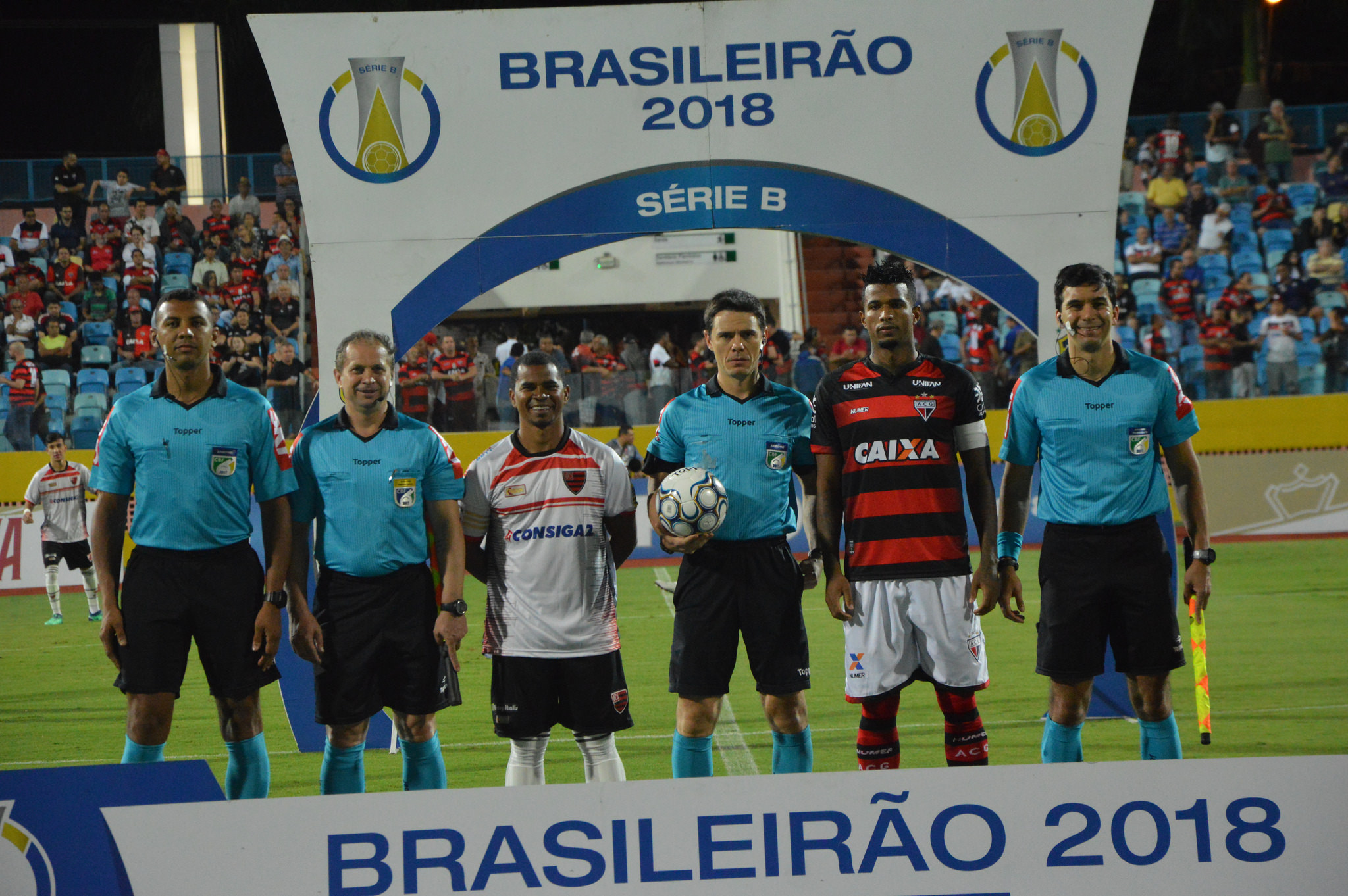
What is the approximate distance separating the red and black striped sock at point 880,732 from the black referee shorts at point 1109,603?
60 centimetres

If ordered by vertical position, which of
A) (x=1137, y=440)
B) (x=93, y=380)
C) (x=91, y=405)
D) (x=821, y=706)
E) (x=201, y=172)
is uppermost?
(x=201, y=172)

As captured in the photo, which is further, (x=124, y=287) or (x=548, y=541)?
(x=124, y=287)

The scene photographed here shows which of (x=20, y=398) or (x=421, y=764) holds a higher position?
(x=20, y=398)

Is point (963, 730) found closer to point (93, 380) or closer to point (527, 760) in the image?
point (527, 760)

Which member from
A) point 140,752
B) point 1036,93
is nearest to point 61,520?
point 140,752

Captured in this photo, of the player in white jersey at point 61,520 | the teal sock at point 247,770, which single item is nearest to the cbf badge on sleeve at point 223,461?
the teal sock at point 247,770

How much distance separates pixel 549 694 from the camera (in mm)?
4441

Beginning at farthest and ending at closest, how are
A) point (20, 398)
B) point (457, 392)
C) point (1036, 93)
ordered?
point (20, 398) < point (457, 392) < point (1036, 93)

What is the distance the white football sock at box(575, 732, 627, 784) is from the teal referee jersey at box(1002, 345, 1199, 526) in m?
1.90

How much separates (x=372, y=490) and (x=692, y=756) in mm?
1569

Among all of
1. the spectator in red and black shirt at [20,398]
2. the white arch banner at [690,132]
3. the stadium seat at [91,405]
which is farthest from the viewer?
the stadium seat at [91,405]

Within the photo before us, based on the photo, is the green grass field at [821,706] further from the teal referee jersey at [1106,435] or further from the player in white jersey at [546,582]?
the teal referee jersey at [1106,435]

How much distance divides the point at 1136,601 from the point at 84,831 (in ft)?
11.7

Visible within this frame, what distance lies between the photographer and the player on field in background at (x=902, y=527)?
438 centimetres
